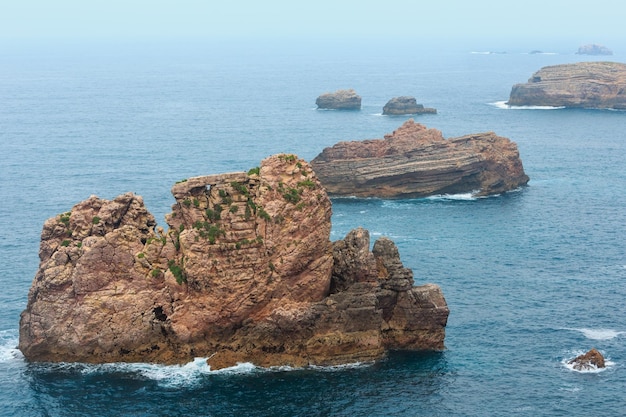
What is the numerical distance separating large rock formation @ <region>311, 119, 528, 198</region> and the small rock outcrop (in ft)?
238

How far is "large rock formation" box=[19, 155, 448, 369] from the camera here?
88438 millimetres

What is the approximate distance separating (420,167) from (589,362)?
75.3 meters

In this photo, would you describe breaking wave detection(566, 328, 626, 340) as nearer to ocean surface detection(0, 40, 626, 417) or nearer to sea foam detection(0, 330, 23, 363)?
ocean surface detection(0, 40, 626, 417)

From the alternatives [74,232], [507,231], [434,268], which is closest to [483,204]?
[507,231]

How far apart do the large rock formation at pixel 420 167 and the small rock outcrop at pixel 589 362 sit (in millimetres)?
72422

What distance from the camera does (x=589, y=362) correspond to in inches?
3442

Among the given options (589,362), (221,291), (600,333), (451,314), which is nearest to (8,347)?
(221,291)

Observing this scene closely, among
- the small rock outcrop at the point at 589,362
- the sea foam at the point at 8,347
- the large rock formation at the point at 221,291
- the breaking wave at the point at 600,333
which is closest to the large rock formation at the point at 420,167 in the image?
the breaking wave at the point at 600,333

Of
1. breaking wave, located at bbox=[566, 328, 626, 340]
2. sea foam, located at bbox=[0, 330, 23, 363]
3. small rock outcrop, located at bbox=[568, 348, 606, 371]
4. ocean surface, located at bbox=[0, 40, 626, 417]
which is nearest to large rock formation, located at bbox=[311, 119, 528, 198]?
ocean surface, located at bbox=[0, 40, 626, 417]

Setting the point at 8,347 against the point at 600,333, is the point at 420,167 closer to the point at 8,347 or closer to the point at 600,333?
the point at 600,333

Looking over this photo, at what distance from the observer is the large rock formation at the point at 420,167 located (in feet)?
519

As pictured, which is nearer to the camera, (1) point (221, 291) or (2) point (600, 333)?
(1) point (221, 291)

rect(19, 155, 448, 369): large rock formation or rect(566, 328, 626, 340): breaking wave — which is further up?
rect(19, 155, 448, 369): large rock formation

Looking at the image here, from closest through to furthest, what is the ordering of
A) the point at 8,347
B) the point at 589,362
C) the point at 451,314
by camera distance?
the point at 589,362, the point at 8,347, the point at 451,314
